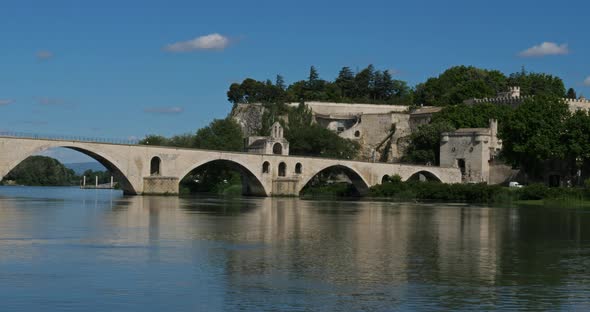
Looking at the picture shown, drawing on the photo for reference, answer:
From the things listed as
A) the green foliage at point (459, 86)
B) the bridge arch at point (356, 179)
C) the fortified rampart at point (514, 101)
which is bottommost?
the bridge arch at point (356, 179)

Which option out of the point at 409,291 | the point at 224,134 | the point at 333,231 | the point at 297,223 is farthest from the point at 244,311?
the point at 224,134

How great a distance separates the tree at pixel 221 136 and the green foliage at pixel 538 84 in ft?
116

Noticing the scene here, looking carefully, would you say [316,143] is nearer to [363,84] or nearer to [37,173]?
[363,84]

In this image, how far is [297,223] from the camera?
32688 millimetres

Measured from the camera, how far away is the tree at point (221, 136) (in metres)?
82.1

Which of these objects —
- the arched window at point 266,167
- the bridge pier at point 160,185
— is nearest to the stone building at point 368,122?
the arched window at point 266,167

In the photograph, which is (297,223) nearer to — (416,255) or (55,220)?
(55,220)

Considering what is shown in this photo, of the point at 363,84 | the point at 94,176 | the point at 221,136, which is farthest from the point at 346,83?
the point at 94,176

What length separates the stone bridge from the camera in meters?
53.3

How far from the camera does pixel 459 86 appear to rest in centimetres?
9800

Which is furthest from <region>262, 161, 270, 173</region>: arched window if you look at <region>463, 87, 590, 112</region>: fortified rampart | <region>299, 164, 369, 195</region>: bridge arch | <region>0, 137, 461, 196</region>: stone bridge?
<region>463, 87, 590, 112</region>: fortified rampart

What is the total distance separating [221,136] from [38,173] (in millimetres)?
46267

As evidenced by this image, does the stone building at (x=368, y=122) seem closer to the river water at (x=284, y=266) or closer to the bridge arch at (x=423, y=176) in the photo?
the bridge arch at (x=423, y=176)

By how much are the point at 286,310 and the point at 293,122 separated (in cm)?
7448
